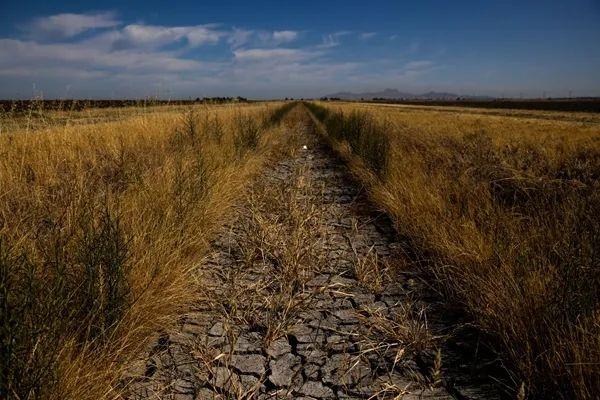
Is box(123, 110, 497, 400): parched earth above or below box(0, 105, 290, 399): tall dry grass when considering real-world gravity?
below

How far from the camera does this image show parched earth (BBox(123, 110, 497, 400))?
5.63ft

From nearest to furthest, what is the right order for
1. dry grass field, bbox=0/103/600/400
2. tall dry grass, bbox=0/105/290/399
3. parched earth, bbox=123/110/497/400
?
tall dry grass, bbox=0/105/290/399
dry grass field, bbox=0/103/600/400
parched earth, bbox=123/110/497/400

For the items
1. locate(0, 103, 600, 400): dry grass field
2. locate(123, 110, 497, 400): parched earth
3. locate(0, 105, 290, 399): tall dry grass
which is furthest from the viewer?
locate(123, 110, 497, 400): parched earth

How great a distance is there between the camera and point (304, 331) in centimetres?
217

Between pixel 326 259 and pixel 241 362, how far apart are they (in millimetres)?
1386

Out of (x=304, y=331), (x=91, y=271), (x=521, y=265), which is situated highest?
(x=91, y=271)

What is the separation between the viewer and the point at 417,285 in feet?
9.00

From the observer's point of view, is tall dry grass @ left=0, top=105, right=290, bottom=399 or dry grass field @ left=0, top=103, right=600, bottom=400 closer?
tall dry grass @ left=0, top=105, right=290, bottom=399

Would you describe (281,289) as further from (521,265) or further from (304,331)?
(521,265)

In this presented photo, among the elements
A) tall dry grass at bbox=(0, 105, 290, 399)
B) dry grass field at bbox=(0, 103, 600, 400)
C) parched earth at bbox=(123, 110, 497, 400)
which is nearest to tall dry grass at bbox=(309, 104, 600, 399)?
dry grass field at bbox=(0, 103, 600, 400)

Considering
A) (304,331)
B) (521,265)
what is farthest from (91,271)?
(521,265)

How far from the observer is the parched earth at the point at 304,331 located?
1.72m

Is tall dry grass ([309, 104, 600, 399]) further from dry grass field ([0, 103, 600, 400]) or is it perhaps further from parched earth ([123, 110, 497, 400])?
parched earth ([123, 110, 497, 400])

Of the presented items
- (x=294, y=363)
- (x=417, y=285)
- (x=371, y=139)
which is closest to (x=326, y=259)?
(x=417, y=285)
